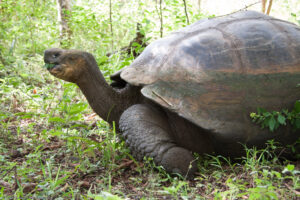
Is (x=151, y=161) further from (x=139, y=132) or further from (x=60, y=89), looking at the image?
(x=60, y=89)

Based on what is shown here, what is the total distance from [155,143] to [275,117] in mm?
1161

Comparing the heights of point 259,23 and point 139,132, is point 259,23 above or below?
above

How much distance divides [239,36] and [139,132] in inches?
54.5

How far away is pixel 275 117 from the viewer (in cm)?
299

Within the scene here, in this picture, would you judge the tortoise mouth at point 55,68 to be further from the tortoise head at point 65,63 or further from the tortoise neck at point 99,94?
the tortoise neck at point 99,94

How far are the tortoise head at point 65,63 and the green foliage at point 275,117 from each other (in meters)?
A: 1.78

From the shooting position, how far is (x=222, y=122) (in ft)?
9.54

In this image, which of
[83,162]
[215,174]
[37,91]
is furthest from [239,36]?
[37,91]

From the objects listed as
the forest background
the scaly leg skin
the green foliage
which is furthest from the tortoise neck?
the green foliage

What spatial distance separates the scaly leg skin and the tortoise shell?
0.22 meters

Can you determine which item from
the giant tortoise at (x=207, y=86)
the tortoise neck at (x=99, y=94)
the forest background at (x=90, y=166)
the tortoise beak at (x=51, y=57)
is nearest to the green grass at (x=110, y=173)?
the forest background at (x=90, y=166)

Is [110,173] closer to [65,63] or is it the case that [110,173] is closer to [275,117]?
[65,63]

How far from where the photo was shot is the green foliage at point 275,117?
2926mm

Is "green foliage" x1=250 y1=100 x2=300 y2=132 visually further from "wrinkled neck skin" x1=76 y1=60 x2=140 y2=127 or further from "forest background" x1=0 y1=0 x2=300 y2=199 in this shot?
"wrinkled neck skin" x1=76 y1=60 x2=140 y2=127
